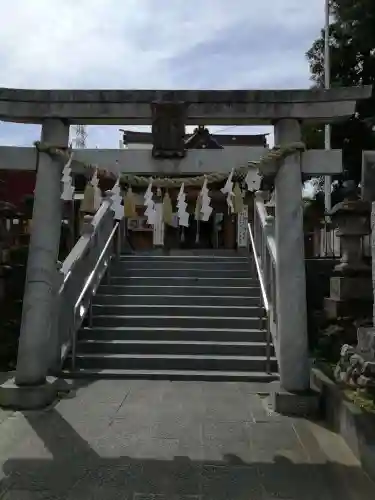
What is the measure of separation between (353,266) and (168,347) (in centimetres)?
347

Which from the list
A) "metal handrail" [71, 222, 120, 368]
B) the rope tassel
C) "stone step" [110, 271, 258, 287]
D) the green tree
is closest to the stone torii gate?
the rope tassel

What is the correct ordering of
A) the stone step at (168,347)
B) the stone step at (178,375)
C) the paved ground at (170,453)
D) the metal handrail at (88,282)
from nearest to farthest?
the paved ground at (170,453)
the stone step at (178,375)
the metal handrail at (88,282)
the stone step at (168,347)

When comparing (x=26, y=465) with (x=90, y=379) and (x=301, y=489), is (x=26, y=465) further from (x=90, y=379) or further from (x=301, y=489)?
(x=90, y=379)

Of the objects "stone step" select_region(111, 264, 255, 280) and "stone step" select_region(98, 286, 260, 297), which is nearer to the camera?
"stone step" select_region(98, 286, 260, 297)

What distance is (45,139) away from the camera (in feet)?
22.0

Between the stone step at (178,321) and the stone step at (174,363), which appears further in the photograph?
the stone step at (178,321)

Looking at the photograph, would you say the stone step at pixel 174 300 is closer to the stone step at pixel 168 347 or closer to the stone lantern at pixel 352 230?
the stone step at pixel 168 347

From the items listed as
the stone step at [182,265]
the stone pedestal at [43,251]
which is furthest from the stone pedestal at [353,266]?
the stone pedestal at [43,251]

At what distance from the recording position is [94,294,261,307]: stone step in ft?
34.6

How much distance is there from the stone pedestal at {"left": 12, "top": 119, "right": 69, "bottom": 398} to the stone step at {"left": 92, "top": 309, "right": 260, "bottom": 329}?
3.10 m

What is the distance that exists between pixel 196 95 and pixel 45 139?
193 cm

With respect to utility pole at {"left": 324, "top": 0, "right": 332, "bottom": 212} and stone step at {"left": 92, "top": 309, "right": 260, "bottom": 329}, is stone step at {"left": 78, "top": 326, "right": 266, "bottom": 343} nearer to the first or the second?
stone step at {"left": 92, "top": 309, "right": 260, "bottom": 329}

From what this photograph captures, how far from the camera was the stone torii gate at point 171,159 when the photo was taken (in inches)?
255

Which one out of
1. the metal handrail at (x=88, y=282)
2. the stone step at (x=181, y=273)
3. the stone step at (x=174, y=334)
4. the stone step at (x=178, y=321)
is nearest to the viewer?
the metal handrail at (x=88, y=282)
